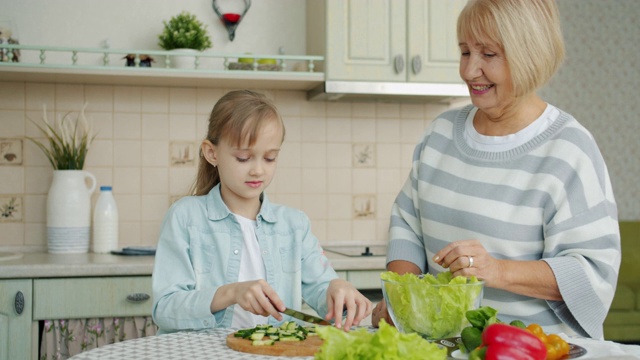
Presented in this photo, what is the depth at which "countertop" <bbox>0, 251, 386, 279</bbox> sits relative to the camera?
2.31m

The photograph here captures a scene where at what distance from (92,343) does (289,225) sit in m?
1.12

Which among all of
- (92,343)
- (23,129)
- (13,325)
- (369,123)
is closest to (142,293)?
(92,343)

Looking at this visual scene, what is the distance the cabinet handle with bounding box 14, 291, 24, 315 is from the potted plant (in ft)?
3.37

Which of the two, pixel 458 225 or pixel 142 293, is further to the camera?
pixel 142 293

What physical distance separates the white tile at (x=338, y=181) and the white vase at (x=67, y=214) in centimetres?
99

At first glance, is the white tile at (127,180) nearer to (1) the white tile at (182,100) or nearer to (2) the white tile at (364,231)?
(1) the white tile at (182,100)

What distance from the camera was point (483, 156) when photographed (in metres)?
1.44

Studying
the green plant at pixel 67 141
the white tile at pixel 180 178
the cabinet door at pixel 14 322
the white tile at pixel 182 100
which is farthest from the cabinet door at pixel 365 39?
the cabinet door at pixel 14 322

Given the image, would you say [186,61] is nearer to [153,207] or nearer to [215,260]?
[153,207]

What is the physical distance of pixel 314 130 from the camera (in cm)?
305

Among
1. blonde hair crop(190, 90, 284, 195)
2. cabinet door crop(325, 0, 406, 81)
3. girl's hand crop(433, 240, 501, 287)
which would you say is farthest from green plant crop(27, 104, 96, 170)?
girl's hand crop(433, 240, 501, 287)

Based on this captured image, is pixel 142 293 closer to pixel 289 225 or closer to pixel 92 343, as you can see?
A: pixel 92 343

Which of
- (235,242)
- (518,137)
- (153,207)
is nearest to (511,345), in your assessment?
(518,137)

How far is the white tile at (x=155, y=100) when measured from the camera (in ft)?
9.50
